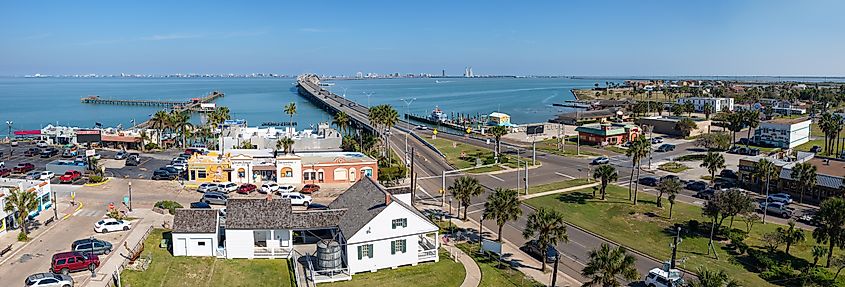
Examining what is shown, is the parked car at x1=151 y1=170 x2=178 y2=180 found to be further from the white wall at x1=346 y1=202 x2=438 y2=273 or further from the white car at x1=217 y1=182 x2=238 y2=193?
the white wall at x1=346 y1=202 x2=438 y2=273

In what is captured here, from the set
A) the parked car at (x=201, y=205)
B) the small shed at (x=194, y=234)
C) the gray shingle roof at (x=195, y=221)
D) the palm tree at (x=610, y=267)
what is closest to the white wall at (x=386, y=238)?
the small shed at (x=194, y=234)

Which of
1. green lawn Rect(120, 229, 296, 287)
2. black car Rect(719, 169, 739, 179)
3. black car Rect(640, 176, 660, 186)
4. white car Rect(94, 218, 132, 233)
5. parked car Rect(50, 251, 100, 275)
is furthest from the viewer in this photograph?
black car Rect(719, 169, 739, 179)

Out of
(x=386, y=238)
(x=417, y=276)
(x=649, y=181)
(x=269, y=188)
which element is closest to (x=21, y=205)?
(x=269, y=188)

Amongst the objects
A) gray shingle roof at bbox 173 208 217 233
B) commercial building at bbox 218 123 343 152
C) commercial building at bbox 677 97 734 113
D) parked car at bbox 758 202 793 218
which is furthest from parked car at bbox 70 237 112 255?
commercial building at bbox 677 97 734 113

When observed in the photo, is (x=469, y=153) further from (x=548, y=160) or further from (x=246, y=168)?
(x=246, y=168)

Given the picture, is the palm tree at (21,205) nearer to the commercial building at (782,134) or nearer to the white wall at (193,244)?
→ the white wall at (193,244)
